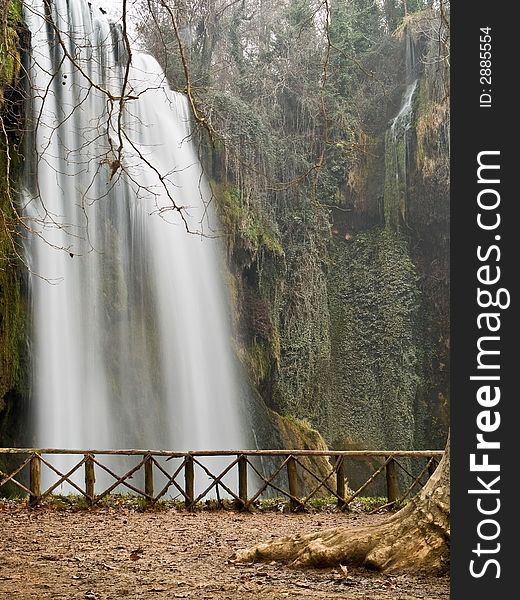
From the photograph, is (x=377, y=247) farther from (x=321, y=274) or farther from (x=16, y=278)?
(x=16, y=278)

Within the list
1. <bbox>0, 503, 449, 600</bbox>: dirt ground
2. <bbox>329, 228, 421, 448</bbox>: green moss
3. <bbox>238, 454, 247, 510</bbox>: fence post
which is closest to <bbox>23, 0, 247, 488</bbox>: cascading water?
<bbox>329, 228, 421, 448</bbox>: green moss

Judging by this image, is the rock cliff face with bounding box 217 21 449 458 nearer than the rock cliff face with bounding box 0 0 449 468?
No

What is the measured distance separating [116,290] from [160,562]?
1145cm

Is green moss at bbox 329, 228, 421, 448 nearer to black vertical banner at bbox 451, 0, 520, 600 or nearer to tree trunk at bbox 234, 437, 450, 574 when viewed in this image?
tree trunk at bbox 234, 437, 450, 574

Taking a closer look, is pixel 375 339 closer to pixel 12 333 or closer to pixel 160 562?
pixel 12 333

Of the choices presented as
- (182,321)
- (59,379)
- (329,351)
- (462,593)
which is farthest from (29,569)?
(329,351)

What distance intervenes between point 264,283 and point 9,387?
29.0 feet

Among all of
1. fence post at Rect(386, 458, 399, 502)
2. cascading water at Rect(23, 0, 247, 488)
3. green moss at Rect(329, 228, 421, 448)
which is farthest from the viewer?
green moss at Rect(329, 228, 421, 448)

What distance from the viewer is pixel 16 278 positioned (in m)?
15.3

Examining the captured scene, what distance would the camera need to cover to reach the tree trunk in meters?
5.49

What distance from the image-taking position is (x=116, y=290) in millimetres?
17906

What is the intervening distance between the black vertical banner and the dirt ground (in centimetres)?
229

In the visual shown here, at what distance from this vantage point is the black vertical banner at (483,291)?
2.89 meters

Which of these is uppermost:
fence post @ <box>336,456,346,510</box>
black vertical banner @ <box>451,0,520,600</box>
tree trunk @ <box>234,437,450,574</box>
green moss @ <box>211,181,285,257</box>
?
green moss @ <box>211,181,285,257</box>
